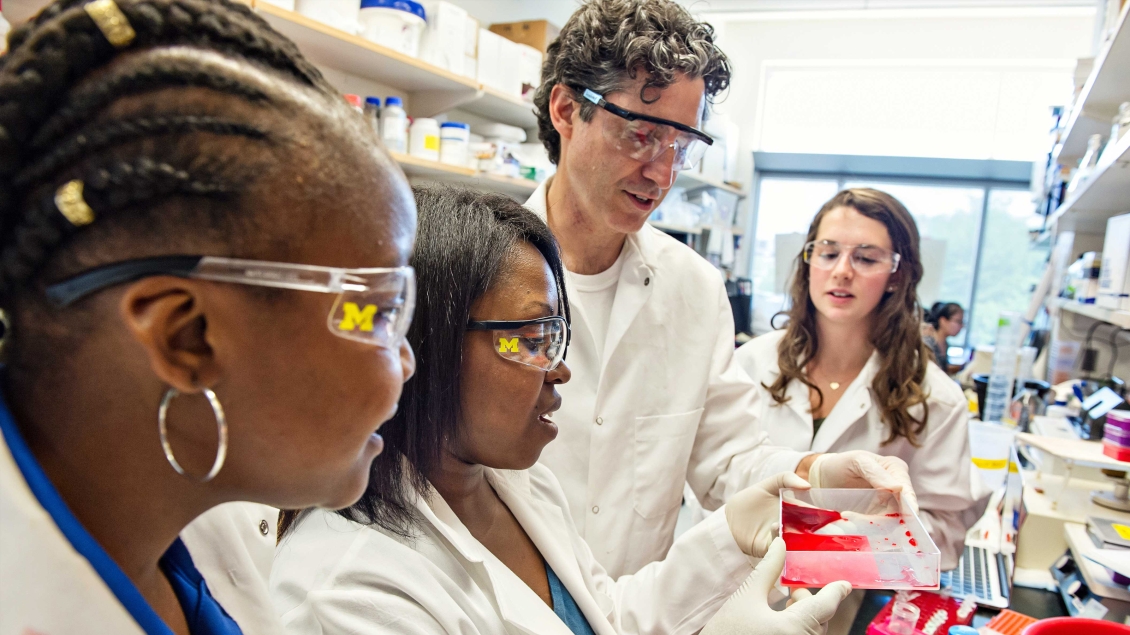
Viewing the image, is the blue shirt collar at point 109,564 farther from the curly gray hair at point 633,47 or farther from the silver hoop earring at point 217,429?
the curly gray hair at point 633,47

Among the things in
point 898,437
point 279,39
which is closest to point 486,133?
point 898,437

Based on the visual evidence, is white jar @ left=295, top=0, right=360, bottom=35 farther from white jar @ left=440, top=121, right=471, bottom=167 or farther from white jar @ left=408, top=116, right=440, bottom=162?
white jar @ left=440, top=121, right=471, bottom=167

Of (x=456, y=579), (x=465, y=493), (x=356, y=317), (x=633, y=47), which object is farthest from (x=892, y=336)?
(x=356, y=317)

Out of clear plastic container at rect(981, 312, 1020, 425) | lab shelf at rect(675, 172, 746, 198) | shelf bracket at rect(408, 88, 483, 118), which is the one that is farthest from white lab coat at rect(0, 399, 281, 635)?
lab shelf at rect(675, 172, 746, 198)

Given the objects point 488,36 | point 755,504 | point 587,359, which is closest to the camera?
point 755,504

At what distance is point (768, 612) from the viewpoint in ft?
3.49

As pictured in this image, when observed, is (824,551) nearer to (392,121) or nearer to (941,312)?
(392,121)

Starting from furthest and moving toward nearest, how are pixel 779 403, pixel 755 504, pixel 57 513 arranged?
pixel 779 403
pixel 755 504
pixel 57 513

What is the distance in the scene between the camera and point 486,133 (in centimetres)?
311

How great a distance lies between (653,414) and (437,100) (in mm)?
1791

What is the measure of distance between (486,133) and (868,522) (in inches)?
93.8

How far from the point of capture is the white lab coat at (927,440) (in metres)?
2.02

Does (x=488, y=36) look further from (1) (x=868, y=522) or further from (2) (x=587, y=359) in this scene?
(1) (x=868, y=522)

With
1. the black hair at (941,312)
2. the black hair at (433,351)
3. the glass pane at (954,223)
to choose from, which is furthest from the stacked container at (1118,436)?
the glass pane at (954,223)
